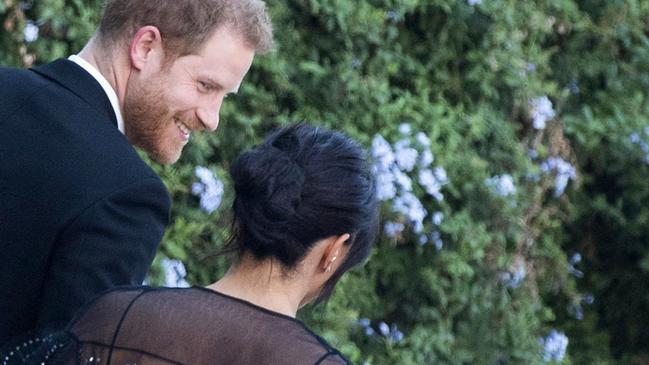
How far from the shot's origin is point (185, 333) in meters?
1.98

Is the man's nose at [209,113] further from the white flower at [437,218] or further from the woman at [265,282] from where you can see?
the white flower at [437,218]

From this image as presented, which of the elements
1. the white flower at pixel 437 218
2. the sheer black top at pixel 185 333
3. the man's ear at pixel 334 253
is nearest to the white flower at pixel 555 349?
the white flower at pixel 437 218

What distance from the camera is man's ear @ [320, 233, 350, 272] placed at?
2059 mm

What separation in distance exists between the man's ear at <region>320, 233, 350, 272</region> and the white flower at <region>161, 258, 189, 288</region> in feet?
5.50

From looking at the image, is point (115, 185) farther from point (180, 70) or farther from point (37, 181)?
point (180, 70)

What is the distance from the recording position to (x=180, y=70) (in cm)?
241

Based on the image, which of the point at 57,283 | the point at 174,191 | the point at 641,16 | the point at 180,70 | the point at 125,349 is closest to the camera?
the point at 125,349

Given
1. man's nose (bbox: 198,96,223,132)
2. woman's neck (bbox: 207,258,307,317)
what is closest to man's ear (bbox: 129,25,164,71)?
man's nose (bbox: 198,96,223,132)

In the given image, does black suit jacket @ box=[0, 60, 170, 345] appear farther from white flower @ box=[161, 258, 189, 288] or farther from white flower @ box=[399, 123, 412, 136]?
white flower @ box=[399, 123, 412, 136]

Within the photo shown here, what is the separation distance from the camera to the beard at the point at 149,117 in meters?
2.42

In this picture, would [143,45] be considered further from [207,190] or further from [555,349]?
[555,349]

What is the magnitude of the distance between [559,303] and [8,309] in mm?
3470

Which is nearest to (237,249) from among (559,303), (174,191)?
(174,191)

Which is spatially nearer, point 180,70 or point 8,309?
point 8,309
